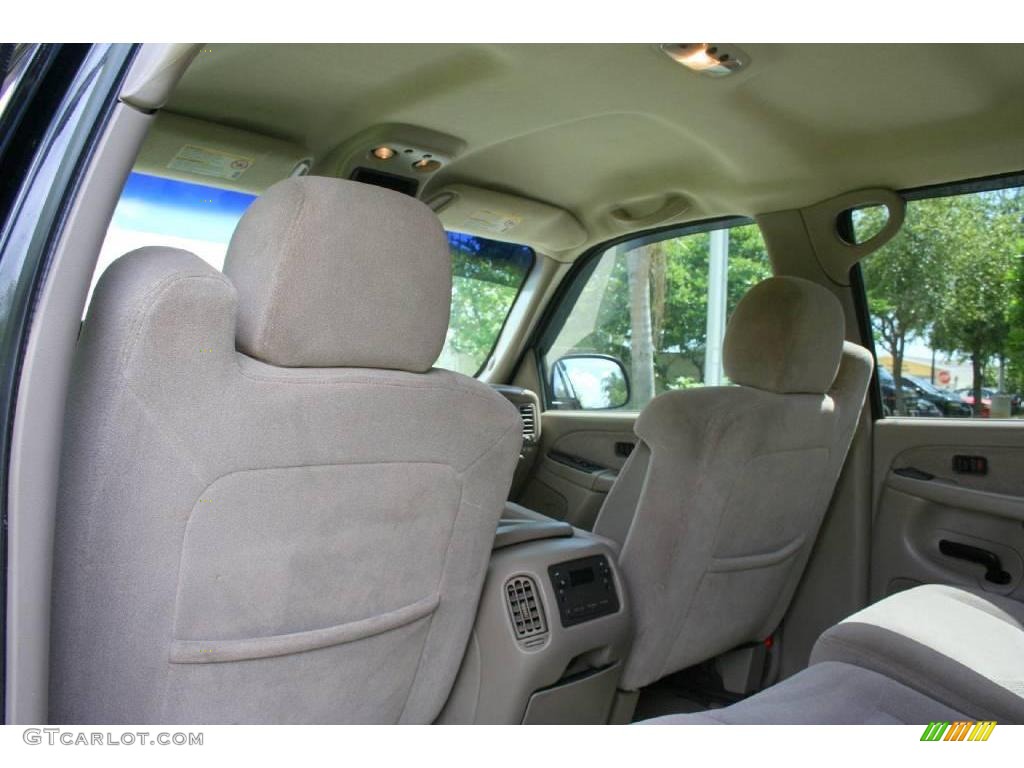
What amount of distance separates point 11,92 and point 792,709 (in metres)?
1.60

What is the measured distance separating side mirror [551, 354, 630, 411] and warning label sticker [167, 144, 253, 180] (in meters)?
2.11

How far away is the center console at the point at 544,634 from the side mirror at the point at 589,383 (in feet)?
6.67

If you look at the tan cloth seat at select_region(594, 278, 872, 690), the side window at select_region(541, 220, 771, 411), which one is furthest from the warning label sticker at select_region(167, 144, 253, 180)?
the side window at select_region(541, 220, 771, 411)

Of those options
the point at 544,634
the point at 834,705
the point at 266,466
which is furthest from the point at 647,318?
the point at 266,466

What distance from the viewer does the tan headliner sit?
88.1 inches

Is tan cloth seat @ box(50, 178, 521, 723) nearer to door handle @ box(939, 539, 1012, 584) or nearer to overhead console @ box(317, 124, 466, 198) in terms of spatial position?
overhead console @ box(317, 124, 466, 198)

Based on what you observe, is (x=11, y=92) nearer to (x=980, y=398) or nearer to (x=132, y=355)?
(x=132, y=355)

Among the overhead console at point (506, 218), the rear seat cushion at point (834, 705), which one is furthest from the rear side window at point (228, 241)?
the rear seat cushion at point (834, 705)

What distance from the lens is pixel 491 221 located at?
3.86m

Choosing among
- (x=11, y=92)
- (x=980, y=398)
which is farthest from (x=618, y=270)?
(x=11, y=92)

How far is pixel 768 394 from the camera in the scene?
2.45 metres

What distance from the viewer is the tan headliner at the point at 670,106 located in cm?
224

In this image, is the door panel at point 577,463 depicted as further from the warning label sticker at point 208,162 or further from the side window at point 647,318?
the warning label sticker at point 208,162
